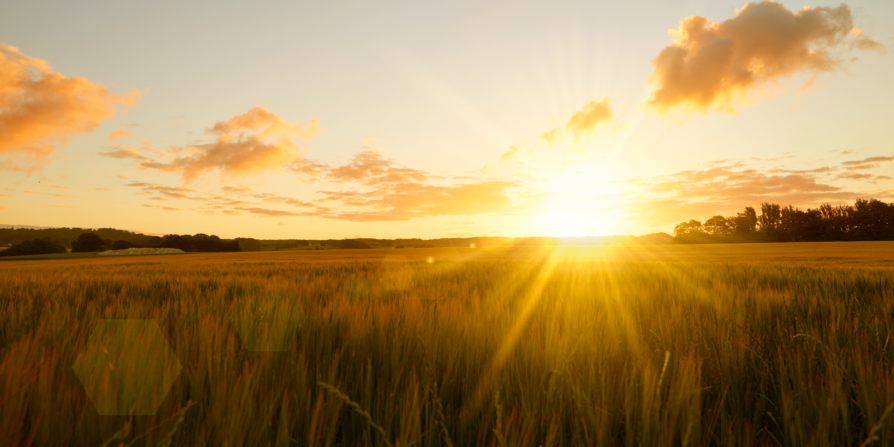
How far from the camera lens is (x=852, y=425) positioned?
132cm

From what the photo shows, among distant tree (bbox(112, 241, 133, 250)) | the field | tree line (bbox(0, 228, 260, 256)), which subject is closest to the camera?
the field

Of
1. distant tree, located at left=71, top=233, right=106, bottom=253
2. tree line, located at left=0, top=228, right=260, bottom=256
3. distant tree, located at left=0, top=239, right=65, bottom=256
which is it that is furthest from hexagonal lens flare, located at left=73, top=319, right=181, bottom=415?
distant tree, located at left=71, top=233, right=106, bottom=253

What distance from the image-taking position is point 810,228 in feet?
208

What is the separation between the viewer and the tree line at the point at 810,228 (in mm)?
60750

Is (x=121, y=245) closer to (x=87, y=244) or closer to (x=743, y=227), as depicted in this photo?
(x=87, y=244)

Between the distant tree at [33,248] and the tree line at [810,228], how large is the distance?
315ft

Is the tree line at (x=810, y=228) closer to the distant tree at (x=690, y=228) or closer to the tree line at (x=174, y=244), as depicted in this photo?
the distant tree at (x=690, y=228)

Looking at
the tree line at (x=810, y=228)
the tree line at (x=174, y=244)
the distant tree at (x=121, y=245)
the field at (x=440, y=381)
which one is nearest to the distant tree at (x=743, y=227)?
the tree line at (x=810, y=228)

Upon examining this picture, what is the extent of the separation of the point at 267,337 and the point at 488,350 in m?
1.10

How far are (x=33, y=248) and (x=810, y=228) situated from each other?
121m

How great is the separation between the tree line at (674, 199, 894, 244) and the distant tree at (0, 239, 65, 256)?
315 feet

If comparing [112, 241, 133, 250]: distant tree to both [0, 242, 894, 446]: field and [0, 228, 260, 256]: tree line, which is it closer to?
[0, 228, 260, 256]: tree line

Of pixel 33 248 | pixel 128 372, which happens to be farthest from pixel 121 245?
pixel 128 372

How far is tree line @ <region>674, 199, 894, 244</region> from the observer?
6075 centimetres
